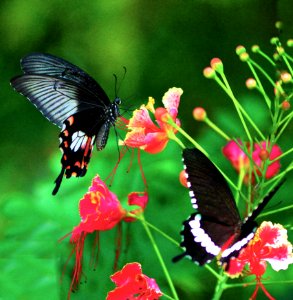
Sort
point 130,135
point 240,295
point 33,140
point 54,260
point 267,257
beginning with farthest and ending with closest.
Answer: point 33,140
point 54,260
point 240,295
point 130,135
point 267,257

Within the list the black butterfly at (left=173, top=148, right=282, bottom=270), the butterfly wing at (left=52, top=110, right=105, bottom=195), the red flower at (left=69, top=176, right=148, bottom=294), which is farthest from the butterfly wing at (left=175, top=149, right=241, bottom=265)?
the butterfly wing at (left=52, top=110, right=105, bottom=195)

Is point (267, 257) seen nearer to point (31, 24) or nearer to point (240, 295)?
point (240, 295)

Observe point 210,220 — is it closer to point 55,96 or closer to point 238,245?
point 238,245

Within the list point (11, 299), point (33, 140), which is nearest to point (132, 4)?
point (33, 140)

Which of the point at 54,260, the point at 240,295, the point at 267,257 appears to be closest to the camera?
the point at 267,257

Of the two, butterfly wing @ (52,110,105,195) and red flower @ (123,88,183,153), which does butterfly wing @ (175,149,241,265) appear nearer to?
red flower @ (123,88,183,153)
